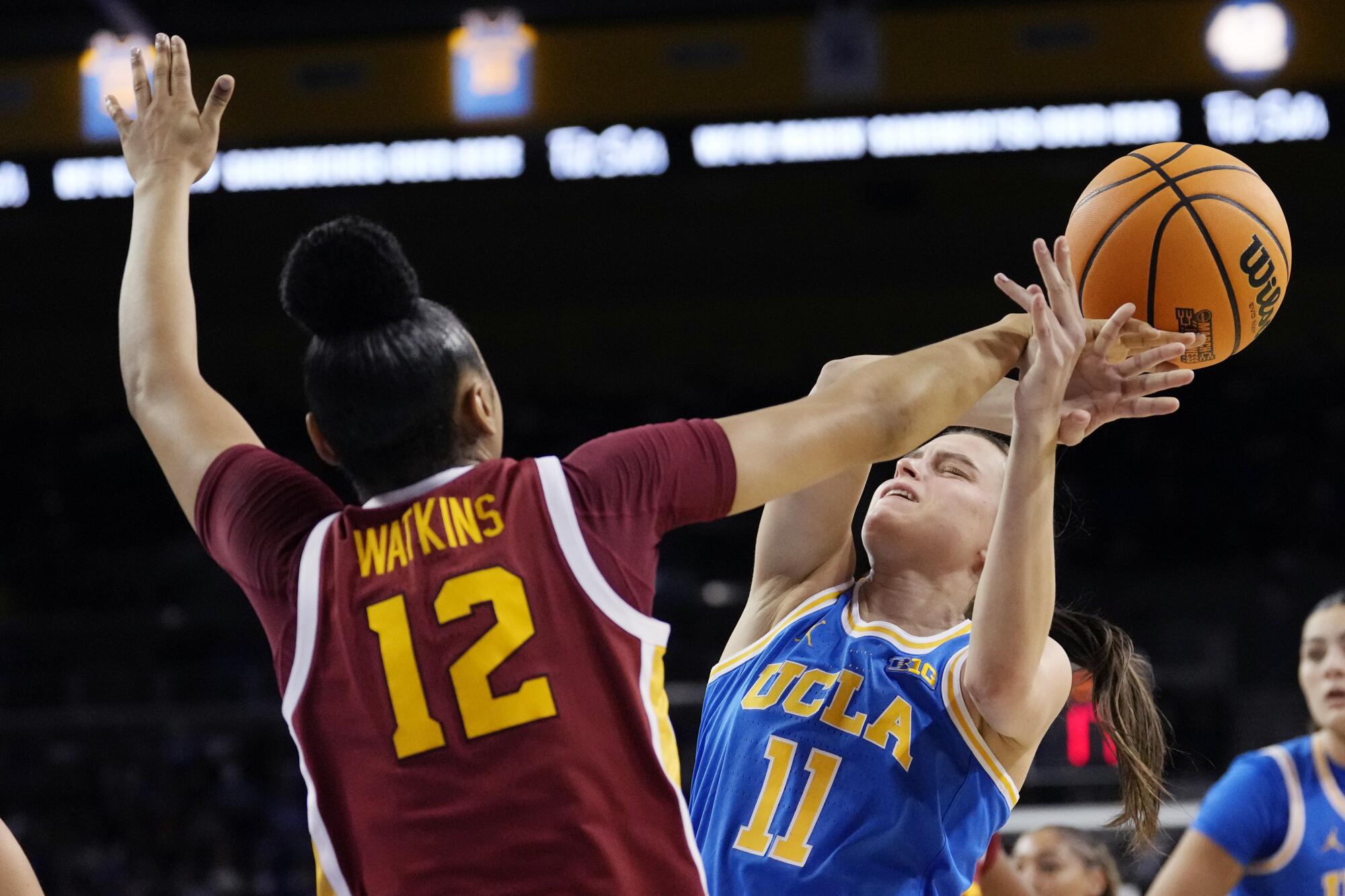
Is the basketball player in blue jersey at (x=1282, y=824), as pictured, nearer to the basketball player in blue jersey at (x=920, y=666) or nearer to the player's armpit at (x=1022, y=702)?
the basketball player in blue jersey at (x=920, y=666)

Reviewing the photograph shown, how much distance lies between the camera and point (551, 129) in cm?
876

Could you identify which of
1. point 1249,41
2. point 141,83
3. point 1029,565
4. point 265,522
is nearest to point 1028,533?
point 1029,565

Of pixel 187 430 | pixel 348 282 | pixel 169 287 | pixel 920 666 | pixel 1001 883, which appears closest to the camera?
pixel 348 282

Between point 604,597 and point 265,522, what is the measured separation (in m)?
0.45

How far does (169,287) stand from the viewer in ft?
6.81

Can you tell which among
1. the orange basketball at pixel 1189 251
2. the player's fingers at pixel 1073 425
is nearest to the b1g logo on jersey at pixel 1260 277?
the orange basketball at pixel 1189 251

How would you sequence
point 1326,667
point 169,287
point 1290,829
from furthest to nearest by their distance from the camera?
point 1326,667 → point 1290,829 → point 169,287

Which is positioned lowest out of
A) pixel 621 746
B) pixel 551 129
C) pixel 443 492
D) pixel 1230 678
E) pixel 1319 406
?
pixel 1230 678

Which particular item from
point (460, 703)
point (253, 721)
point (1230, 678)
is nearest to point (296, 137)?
point (253, 721)

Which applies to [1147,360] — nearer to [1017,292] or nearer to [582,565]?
→ [1017,292]

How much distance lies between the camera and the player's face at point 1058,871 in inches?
160

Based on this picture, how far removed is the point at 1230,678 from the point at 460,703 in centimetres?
851

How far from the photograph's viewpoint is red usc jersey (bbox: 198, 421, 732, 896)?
5.62ft

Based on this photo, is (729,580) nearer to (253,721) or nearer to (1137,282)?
(253,721)
